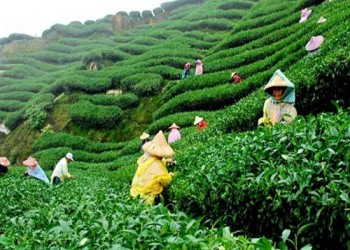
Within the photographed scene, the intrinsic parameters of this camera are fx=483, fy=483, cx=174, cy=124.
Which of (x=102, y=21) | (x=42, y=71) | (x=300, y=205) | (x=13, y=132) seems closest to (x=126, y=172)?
(x=300, y=205)

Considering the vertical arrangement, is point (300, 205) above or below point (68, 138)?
above

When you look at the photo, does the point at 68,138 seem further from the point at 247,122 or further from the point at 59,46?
the point at 59,46

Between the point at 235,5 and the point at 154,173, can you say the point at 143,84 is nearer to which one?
the point at 154,173

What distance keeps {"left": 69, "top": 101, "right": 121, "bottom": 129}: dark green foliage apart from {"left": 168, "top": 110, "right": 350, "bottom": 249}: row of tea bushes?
62.8ft

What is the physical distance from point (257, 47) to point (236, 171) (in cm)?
1888

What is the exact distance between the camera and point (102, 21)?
56.8 meters

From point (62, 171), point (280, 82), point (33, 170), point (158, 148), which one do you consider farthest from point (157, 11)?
point (158, 148)

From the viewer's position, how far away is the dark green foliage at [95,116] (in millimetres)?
26156

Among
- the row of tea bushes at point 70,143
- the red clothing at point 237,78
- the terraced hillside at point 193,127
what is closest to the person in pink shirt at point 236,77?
the red clothing at point 237,78

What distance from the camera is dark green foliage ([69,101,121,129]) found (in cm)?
2616

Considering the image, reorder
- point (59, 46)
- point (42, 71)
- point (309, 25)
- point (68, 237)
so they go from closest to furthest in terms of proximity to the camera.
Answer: point (68, 237)
point (309, 25)
point (42, 71)
point (59, 46)

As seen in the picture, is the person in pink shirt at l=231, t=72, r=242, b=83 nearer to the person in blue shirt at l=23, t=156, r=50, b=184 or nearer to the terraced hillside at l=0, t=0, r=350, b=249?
the terraced hillside at l=0, t=0, r=350, b=249

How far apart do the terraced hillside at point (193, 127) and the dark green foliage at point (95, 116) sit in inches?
3.1

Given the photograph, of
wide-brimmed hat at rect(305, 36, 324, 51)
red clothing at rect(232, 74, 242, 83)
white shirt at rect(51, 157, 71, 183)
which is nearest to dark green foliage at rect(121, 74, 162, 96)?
red clothing at rect(232, 74, 242, 83)
